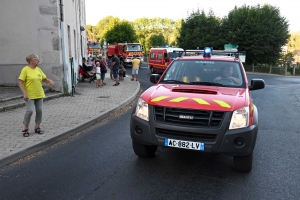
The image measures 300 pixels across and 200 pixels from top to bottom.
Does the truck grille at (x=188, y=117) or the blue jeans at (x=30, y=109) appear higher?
the truck grille at (x=188, y=117)

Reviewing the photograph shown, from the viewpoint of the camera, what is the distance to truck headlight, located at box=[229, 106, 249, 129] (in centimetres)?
400

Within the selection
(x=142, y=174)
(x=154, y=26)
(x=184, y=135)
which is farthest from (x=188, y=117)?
(x=154, y=26)

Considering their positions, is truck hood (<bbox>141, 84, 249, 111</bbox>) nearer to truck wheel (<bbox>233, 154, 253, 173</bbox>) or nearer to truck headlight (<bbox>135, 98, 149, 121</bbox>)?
truck headlight (<bbox>135, 98, 149, 121</bbox>)

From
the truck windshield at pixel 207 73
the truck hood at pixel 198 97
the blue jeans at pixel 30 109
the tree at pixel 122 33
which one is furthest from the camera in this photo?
the tree at pixel 122 33

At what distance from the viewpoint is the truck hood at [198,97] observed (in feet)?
13.3

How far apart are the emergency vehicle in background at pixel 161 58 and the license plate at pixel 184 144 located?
18.4 meters

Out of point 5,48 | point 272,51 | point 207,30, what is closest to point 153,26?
point 207,30

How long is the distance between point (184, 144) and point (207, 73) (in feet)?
5.70

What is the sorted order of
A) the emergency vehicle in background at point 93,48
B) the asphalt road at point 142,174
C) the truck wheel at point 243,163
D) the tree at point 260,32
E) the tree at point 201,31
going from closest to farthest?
1. the asphalt road at point 142,174
2. the truck wheel at point 243,163
3. the tree at point 260,32
4. the tree at point 201,31
5. the emergency vehicle in background at point 93,48

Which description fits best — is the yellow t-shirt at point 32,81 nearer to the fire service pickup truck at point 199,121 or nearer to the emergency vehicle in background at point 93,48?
the fire service pickup truck at point 199,121

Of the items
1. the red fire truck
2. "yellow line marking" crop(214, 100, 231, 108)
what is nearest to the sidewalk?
"yellow line marking" crop(214, 100, 231, 108)

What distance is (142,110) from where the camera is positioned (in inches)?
175

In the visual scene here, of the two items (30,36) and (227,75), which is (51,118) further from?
(227,75)

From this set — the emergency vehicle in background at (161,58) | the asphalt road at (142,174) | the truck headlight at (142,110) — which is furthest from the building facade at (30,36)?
the emergency vehicle in background at (161,58)
